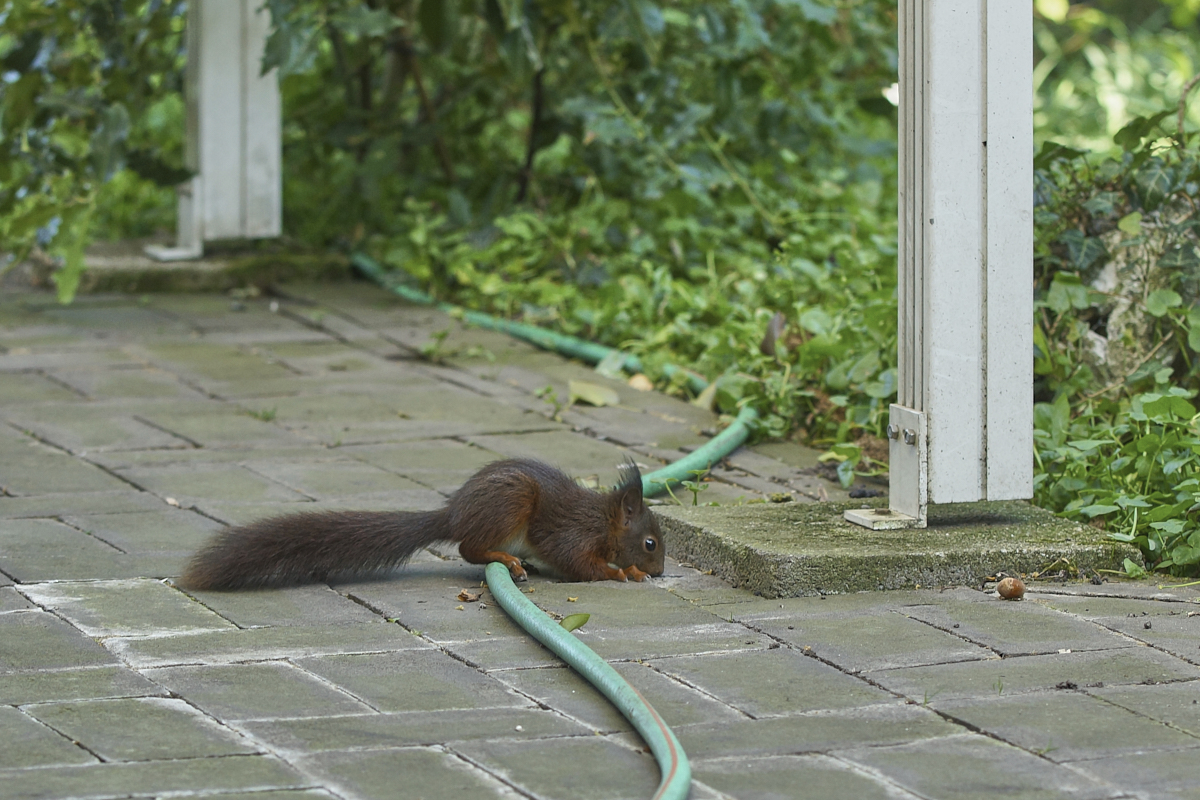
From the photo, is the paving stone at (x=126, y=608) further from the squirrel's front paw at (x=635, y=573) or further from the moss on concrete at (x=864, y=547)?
the moss on concrete at (x=864, y=547)

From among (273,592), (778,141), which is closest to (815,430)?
(273,592)

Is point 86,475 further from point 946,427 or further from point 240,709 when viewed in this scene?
point 946,427

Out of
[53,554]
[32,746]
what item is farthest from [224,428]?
[32,746]

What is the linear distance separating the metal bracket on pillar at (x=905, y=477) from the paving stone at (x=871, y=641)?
48cm

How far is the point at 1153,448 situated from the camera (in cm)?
420

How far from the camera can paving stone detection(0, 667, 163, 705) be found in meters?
2.85

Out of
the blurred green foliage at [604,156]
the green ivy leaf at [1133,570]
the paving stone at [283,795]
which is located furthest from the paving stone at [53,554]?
the blurred green foliage at [604,156]

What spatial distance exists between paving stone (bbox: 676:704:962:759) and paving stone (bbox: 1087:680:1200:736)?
1.25 ft

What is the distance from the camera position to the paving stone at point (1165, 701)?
2.80m

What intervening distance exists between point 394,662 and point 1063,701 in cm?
134

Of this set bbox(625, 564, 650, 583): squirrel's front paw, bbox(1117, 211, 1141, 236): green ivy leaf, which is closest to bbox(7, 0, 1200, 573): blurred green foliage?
bbox(1117, 211, 1141, 236): green ivy leaf

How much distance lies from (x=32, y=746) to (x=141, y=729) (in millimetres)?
186

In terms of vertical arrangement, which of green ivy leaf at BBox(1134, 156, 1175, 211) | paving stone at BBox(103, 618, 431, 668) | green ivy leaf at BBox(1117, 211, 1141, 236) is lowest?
paving stone at BBox(103, 618, 431, 668)

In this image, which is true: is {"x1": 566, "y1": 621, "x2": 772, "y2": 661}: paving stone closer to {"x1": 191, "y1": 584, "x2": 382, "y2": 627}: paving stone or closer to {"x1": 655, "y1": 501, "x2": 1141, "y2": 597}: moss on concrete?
{"x1": 655, "y1": 501, "x2": 1141, "y2": 597}: moss on concrete
